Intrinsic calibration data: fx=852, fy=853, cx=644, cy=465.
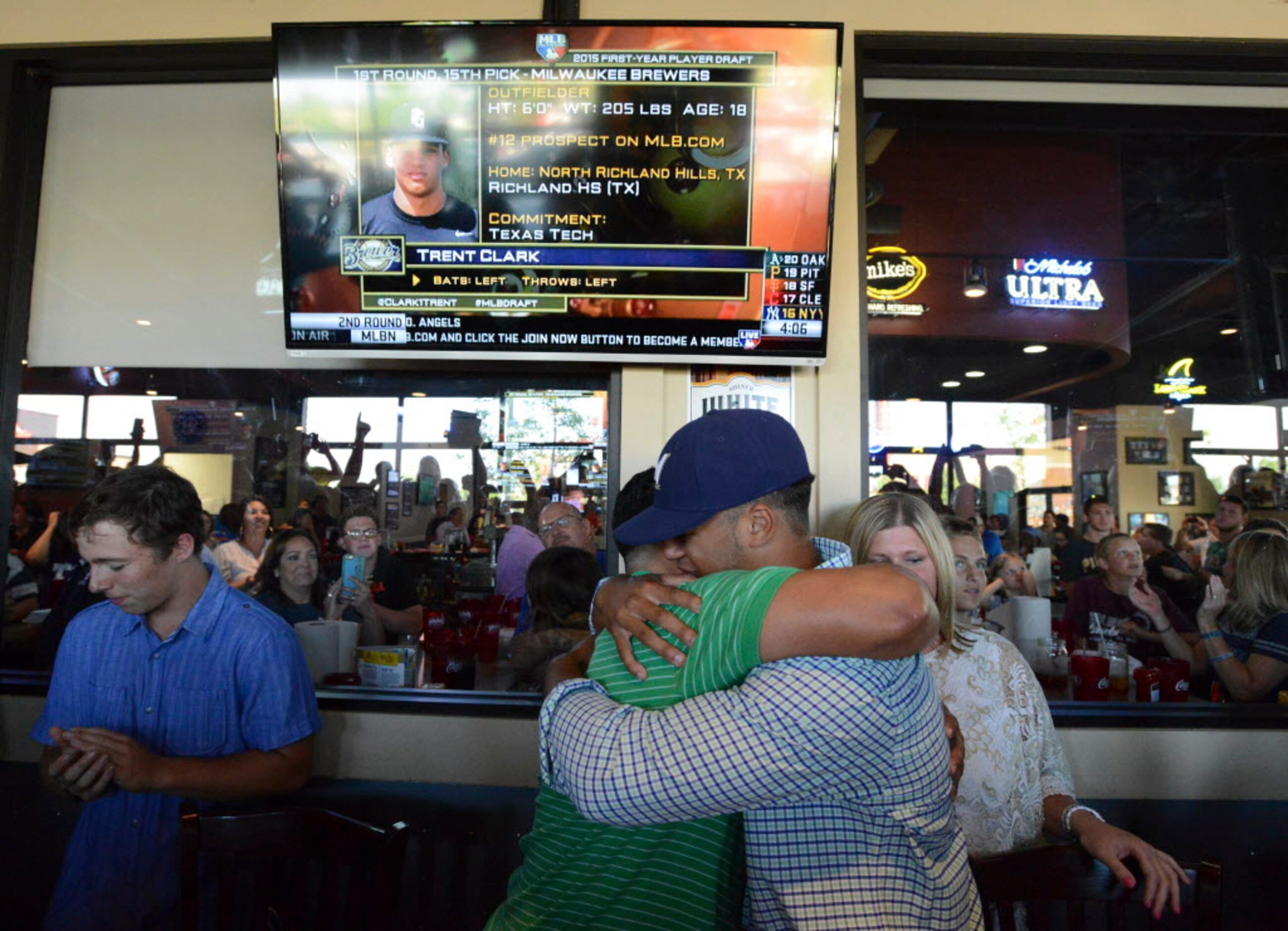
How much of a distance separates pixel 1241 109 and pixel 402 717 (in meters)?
3.47

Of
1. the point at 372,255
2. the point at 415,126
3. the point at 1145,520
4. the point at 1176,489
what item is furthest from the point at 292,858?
the point at 1176,489

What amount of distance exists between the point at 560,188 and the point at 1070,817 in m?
2.11

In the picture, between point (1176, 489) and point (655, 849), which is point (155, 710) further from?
point (1176, 489)

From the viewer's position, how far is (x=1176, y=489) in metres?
5.52

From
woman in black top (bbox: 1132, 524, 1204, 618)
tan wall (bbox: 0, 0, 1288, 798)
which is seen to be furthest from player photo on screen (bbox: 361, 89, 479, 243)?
woman in black top (bbox: 1132, 524, 1204, 618)

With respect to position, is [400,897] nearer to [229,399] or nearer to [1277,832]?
[229,399]

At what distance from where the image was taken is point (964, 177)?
3.60 meters

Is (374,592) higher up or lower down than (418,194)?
lower down

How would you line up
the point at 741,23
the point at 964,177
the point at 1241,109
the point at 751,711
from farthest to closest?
the point at 964,177
the point at 1241,109
the point at 741,23
the point at 751,711

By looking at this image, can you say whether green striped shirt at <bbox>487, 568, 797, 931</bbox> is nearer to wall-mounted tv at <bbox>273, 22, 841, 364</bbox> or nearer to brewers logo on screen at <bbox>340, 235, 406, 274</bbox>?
wall-mounted tv at <bbox>273, 22, 841, 364</bbox>

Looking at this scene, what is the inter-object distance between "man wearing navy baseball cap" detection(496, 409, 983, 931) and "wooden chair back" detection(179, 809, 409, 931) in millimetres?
488

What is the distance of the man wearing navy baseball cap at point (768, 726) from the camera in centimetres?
96

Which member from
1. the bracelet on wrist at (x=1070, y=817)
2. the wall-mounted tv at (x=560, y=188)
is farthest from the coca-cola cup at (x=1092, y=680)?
the wall-mounted tv at (x=560, y=188)

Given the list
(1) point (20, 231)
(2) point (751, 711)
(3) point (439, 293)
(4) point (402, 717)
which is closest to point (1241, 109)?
(3) point (439, 293)
